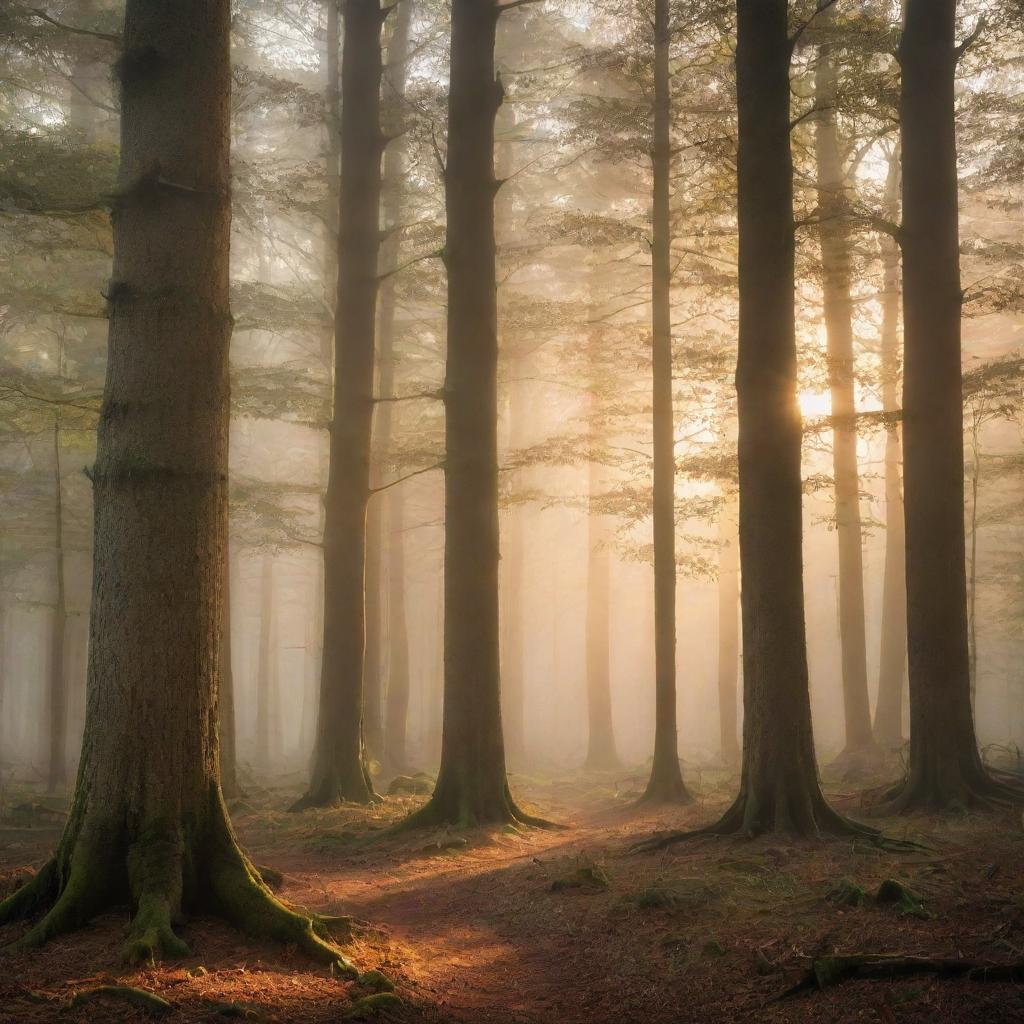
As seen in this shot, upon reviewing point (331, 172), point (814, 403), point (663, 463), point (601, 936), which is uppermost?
point (331, 172)

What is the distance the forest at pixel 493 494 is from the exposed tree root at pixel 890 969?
0.08 feet

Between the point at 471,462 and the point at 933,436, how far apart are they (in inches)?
218

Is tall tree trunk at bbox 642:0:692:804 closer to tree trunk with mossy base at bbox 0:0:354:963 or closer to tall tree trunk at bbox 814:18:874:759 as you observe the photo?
tall tree trunk at bbox 814:18:874:759

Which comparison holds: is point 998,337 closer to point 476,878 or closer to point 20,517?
point 476,878

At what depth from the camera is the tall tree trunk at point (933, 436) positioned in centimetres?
958

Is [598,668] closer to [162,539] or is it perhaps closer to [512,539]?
[512,539]

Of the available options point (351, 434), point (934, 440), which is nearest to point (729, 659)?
point (351, 434)

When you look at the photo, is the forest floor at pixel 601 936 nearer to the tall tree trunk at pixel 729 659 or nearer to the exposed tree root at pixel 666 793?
the exposed tree root at pixel 666 793

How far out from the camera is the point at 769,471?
8914 millimetres

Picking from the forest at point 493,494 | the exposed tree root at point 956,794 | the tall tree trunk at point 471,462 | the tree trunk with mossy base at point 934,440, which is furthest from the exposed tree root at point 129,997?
the tree trunk with mossy base at point 934,440

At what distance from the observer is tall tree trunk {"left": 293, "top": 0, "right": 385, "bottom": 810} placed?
13344 mm

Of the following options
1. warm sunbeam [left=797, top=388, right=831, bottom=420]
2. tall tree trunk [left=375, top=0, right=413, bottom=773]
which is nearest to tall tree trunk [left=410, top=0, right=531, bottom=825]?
warm sunbeam [left=797, top=388, right=831, bottom=420]

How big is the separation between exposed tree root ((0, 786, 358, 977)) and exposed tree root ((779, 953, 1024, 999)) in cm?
248

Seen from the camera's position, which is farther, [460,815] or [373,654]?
[373,654]
